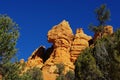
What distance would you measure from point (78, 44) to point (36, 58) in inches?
599

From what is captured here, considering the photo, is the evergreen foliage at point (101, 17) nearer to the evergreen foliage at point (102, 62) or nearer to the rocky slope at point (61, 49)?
the rocky slope at point (61, 49)

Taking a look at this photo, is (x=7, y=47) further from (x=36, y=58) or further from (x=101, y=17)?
(x=36, y=58)

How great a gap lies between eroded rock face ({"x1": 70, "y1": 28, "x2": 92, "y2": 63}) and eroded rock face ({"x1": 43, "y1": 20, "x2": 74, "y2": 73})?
5.08 ft

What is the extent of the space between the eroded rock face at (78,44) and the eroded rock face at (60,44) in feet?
5.08

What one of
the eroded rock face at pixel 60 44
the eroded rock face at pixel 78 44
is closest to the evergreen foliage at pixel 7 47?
the eroded rock face at pixel 60 44

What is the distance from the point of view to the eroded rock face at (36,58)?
116m

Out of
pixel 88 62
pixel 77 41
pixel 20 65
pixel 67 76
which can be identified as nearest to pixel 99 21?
pixel 67 76

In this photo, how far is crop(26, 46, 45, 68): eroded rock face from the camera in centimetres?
11612

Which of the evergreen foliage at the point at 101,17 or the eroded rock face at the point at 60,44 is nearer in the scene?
the evergreen foliage at the point at 101,17

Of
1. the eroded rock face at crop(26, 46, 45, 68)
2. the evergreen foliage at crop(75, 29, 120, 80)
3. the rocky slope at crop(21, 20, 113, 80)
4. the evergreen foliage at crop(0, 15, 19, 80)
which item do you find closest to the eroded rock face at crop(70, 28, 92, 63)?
the rocky slope at crop(21, 20, 113, 80)

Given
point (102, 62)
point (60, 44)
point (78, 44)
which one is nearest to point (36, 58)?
point (60, 44)

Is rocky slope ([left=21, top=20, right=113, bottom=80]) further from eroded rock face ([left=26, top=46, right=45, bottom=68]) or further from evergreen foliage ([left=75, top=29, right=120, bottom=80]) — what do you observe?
evergreen foliage ([left=75, top=29, right=120, bottom=80])

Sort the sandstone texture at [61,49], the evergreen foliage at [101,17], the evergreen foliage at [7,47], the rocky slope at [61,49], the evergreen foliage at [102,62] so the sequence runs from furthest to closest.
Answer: the rocky slope at [61,49]
the sandstone texture at [61,49]
the evergreen foliage at [101,17]
the evergreen foliage at [102,62]
the evergreen foliage at [7,47]

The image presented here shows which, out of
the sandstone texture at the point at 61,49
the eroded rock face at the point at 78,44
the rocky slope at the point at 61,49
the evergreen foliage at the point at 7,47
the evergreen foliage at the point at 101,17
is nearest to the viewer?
the evergreen foliage at the point at 7,47
